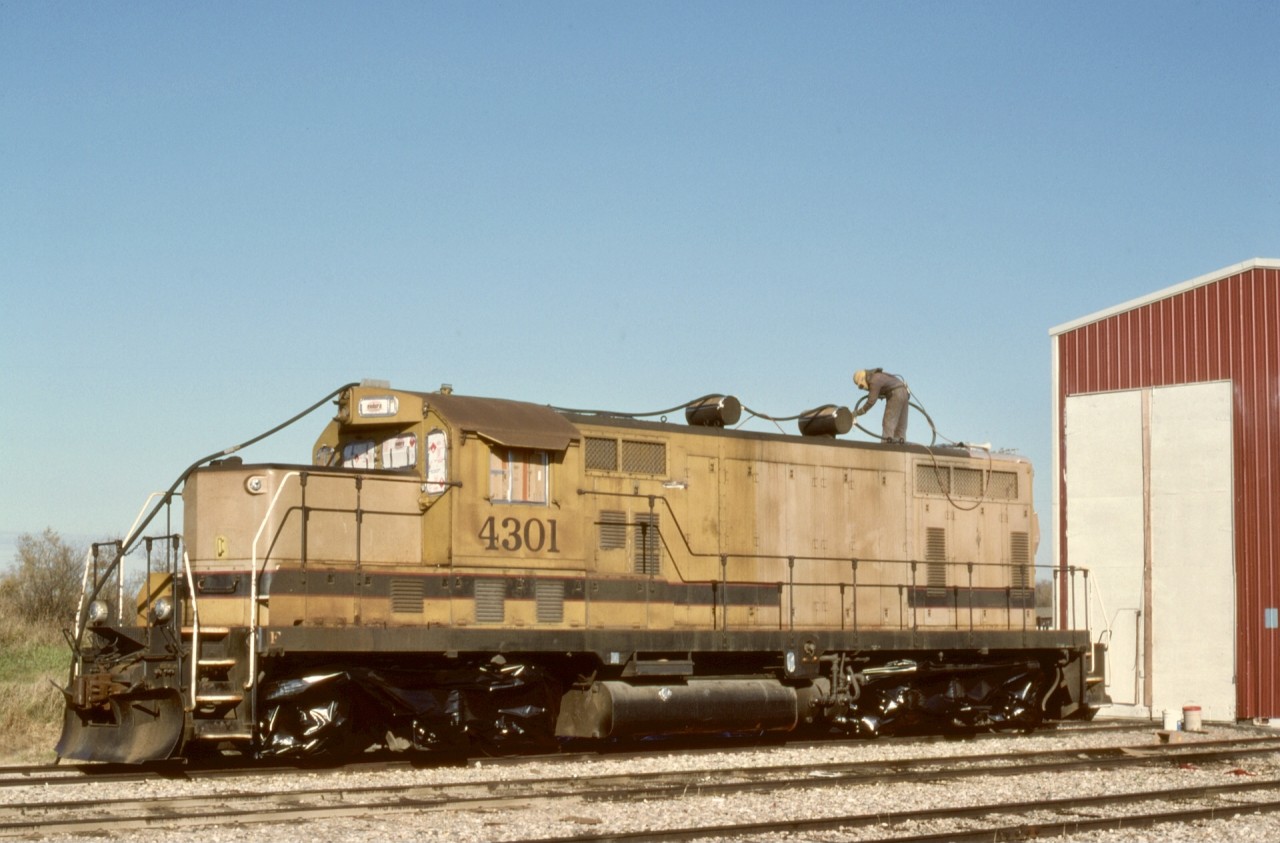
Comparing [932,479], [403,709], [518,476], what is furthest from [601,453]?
[932,479]

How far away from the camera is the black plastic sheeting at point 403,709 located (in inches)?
493

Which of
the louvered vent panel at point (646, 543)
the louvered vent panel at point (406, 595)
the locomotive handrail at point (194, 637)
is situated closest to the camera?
the locomotive handrail at point (194, 637)

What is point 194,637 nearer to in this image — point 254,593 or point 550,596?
point 254,593

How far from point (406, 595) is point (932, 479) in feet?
23.9

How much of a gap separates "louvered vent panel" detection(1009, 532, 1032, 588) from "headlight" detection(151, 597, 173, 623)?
10531 millimetres

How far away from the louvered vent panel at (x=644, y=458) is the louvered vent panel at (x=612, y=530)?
20.7 inches

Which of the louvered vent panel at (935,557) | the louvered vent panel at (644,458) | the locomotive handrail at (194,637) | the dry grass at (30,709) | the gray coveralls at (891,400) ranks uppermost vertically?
the gray coveralls at (891,400)

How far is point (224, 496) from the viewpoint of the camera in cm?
1269

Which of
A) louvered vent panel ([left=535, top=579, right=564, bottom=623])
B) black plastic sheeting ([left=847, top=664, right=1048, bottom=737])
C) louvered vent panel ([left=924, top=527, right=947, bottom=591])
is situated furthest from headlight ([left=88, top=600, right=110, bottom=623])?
louvered vent panel ([left=924, top=527, right=947, bottom=591])

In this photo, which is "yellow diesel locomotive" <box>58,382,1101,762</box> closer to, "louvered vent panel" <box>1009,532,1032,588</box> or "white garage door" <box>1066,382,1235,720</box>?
"louvered vent panel" <box>1009,532,1032,588</box>

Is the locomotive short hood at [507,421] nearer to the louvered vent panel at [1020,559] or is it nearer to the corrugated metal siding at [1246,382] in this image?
the louvered vent panel at [1020,559]

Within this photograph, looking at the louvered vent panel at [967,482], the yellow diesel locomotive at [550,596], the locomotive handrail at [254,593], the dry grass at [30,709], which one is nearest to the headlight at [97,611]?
the yellow diesel locomotive at [550,596]

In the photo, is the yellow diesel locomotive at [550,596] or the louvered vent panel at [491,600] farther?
the louvered vent panel at [491,600]

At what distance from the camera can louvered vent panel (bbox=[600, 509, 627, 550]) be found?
47.0 feet
